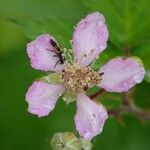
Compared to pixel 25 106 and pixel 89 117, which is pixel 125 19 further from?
pixel 25 106

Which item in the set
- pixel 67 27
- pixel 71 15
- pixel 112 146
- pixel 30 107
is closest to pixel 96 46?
pixel 67 27

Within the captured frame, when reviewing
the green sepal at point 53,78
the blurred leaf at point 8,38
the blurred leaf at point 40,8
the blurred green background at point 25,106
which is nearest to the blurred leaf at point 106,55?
the green sepal at point 53,78

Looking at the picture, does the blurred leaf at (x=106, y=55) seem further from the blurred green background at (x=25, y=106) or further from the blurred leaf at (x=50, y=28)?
the blurred green background at (x=25, y=106)

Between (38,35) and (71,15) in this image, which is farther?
(71,15)

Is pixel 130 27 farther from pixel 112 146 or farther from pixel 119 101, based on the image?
pixel 112 146

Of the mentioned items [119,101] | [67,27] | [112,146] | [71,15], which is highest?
[67,27]

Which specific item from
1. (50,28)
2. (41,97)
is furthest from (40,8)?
(41,97)

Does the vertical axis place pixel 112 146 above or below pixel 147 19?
below

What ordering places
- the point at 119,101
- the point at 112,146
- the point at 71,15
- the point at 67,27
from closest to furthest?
1. the point at 67,27
2. the point at 119,101
3. the point at 71,15
4. the point at 112,146

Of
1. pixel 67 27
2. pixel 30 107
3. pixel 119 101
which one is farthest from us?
pixel 119 101
